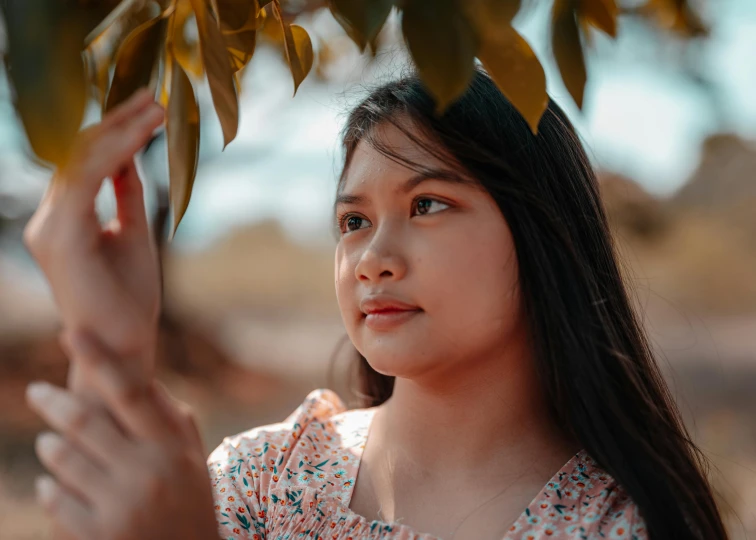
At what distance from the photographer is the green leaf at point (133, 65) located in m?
0.68

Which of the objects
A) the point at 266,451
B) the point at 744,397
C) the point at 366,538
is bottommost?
the point at 744,397

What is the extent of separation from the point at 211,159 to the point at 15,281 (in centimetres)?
118

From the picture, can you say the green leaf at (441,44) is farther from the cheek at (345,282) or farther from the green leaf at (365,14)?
the cheek at (345,282)

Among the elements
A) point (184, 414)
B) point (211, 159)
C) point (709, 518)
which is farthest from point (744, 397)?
point (184, 414)

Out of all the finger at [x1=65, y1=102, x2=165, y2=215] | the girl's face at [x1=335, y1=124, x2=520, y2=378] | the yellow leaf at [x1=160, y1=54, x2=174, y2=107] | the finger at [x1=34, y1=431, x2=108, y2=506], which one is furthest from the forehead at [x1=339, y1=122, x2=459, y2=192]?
the finger at [x1=34, y1=431, x2=108, y2=506]

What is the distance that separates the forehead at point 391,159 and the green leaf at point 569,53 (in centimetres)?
53

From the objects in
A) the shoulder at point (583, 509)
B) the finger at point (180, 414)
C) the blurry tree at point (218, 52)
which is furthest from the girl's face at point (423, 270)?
the finger at point (180, 414)

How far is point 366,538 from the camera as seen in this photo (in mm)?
1175

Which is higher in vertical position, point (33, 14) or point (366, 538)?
point (33, 14)

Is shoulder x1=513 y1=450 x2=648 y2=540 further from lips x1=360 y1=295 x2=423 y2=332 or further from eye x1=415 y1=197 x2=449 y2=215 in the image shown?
eye x1=415 y1=197 x2=449 y2=215

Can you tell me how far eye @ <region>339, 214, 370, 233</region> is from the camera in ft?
4.06

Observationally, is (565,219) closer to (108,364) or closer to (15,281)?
(108,364)

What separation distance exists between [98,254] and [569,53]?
41 cm

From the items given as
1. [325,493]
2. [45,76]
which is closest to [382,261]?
[325,493]
